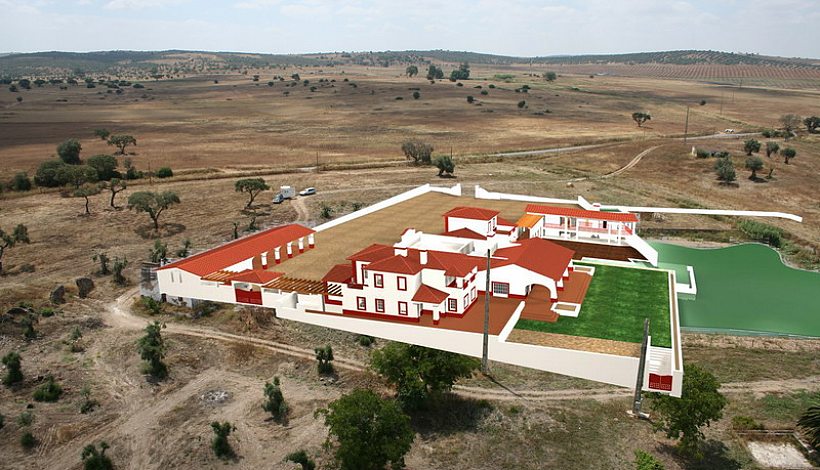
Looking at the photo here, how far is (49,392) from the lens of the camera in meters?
32.6

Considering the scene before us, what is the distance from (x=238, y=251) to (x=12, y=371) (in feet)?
59.8

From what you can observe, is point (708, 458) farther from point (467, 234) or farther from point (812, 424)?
point (467, 234)

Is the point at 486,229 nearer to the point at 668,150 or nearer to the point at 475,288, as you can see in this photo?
the point at 475,288

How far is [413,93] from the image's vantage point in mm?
198125

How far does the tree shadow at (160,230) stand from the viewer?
6141 centimetres

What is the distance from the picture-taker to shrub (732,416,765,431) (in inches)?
1177

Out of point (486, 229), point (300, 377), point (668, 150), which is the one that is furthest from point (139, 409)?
point (668, 150)

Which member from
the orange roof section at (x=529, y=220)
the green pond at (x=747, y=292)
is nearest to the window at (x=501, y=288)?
the green pond at (x=747, y=292)

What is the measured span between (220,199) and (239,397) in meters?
46.4

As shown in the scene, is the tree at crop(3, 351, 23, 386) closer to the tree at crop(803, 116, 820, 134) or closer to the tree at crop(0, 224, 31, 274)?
the tree at crop(0, 224, 31, 274)

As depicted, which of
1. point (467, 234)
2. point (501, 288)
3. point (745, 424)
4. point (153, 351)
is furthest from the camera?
point (467, 234)

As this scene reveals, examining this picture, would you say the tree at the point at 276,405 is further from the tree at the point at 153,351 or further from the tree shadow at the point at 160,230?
the tree shadow at the point at 160,230

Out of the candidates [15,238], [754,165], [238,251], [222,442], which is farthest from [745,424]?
[754,165]

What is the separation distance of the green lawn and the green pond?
2.78 m
